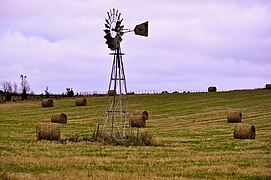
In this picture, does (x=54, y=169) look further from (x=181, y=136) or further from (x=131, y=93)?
(x=131, y=93)

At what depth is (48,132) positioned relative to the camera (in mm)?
26312

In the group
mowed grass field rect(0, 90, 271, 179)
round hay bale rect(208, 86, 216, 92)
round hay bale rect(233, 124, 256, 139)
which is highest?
round hay bale rect(208, 86, 216, 92)

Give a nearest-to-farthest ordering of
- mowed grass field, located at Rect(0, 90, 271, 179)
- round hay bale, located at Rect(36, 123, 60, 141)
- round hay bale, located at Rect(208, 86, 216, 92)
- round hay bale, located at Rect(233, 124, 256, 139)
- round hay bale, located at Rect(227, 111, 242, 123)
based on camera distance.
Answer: mowed grass field, located at Rect(0, 90, 271, 179)
round hay bale, located at Rect(36, 123, 60, 141)
round hay bale, located at Rect(233, 124, 256, 139)
round hay bale, located at Rect(227, 111, 242, 123)
round hay bale, located at Rect(208, 86, 216, 92)

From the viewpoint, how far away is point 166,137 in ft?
94.9

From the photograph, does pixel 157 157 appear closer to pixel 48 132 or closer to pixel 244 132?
pixel 48 132

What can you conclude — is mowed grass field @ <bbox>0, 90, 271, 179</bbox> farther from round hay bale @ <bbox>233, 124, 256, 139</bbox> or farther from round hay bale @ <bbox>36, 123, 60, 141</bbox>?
round hay bale @ <bbox>36, 123, 60, 141</bbox>

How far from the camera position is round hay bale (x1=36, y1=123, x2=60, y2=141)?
26236 millimetres

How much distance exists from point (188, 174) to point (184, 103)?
42.7 m

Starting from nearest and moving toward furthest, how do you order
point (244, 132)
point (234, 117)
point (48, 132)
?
point (48, 132) < point (244, 132) < point (234, 117)

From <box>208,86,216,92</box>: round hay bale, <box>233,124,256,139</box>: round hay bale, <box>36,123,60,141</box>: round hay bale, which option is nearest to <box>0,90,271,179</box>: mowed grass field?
<box>233,124,256,139</box>: round hay bale

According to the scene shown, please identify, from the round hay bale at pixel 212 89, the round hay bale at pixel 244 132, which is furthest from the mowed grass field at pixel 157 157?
the round hay bale at pixel 212 89

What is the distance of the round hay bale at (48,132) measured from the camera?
26.2 m

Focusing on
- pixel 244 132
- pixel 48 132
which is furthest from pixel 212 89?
pixel 48 132

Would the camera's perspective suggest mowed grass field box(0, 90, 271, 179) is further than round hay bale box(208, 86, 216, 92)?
No
